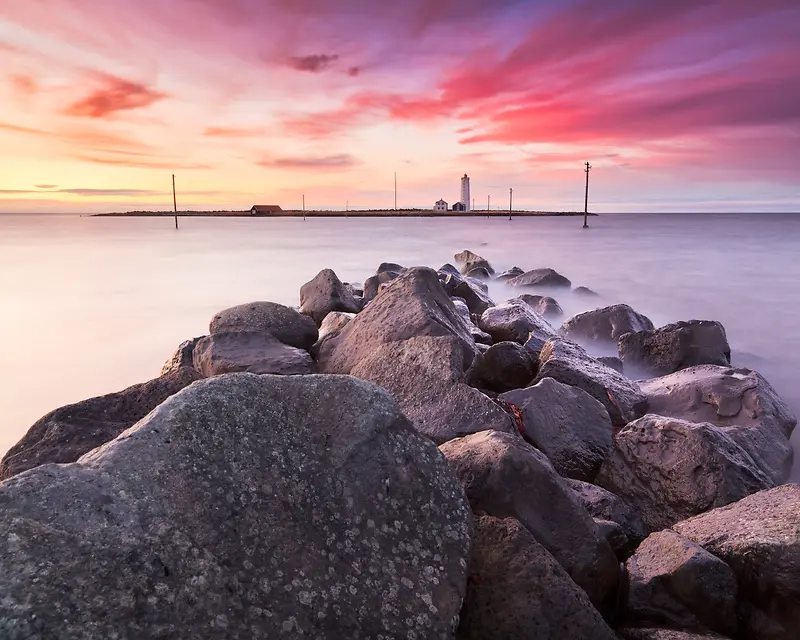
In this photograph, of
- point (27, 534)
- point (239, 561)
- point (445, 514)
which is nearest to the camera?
point (27, 534)

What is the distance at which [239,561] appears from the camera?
1783mm

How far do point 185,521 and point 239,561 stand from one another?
0.20 metres

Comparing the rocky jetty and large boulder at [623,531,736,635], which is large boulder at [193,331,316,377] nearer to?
the rocky jetty

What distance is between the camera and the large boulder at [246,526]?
60.8 inches

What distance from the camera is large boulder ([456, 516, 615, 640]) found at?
211cm

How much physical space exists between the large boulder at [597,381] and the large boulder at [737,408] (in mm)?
385

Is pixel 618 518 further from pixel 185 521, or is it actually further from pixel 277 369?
pixel 277 369

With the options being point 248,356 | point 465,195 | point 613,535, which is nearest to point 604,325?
point 248,356

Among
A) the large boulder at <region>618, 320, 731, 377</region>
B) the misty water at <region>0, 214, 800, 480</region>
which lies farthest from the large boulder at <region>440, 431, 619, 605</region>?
the large boulder at <region>618, 320, 731, 377</region>

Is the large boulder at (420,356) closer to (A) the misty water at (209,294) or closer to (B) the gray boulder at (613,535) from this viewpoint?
(B) the gray boulder at (613,535)

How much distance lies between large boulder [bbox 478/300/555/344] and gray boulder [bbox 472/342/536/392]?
53.1 inches

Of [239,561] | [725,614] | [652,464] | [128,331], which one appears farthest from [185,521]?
[128,331]

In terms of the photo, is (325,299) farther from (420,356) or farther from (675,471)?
(675,471)

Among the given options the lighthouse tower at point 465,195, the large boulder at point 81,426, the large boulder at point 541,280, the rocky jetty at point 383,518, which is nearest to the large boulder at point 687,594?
the rocky jetty at point 383,518
